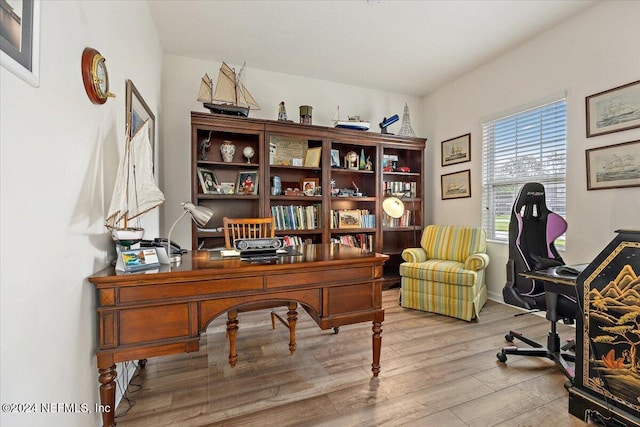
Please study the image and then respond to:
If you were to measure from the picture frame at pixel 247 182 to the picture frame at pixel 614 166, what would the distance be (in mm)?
3197

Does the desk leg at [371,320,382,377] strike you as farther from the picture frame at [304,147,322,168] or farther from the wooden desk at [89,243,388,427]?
the picture frame at [304,147,322,168]

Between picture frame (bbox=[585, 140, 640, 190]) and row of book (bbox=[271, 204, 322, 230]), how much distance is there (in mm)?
2624

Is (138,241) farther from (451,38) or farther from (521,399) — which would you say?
(451,38)

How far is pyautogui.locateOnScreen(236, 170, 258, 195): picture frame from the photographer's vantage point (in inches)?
125

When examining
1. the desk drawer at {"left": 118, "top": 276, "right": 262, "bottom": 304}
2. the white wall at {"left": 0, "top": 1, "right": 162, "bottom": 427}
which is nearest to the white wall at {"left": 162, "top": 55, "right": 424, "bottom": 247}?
the white wall at {"left": 0, "top": 1, "right": 162, "bottom": 427}

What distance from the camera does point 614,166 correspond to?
226 centimetres

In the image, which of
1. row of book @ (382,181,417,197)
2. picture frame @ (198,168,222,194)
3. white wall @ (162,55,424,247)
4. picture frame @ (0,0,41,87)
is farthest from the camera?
row of book @ (382,181,417,197)

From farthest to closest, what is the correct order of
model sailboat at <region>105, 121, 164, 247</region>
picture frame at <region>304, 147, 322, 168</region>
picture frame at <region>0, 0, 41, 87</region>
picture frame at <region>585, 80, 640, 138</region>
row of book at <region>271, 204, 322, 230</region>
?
picture frame at <region>304, 147, 322, 168</region> < row of book at <region>271, 204, 322, 230</region> < picture frame at <region>585, 80, 640, 138</region> < model sailboat at <region>105, 121, 164, 247</region> < picture frame at <region>0, 0, 41, 87</region>

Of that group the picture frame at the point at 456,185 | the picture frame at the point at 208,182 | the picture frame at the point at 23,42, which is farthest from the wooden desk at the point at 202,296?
the picture frame at the point at 456,185

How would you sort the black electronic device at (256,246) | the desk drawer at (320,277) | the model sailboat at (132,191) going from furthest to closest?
the black electronic device at (256,246), the desk drawer at (320,277), the model sailboat at (132,191)

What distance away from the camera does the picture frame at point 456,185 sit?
356cm

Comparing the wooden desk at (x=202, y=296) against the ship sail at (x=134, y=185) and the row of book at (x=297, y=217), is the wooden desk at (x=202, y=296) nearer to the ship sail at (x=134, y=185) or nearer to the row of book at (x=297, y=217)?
the ship sail at (x=134, y=185)

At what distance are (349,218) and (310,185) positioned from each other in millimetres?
685

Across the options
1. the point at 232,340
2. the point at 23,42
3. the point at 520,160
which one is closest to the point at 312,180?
the point at 232,340
